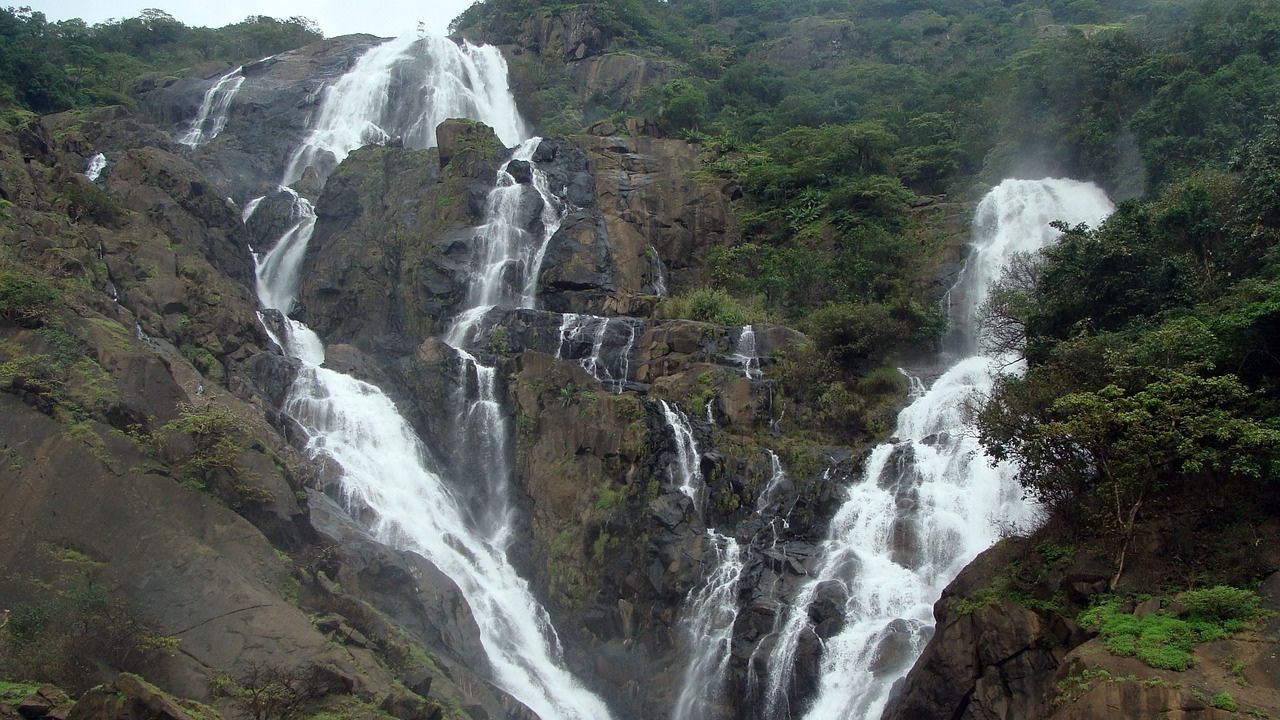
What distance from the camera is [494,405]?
31.8 meters

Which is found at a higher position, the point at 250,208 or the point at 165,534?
the point at 250,208

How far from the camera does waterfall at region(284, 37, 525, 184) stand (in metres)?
53.2

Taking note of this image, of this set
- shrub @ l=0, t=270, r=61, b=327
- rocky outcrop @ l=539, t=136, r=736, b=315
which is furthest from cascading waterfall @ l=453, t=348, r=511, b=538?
shrub @ l=0, t=270, r=61, b=327

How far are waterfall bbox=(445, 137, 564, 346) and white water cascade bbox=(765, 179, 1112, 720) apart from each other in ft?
56.2

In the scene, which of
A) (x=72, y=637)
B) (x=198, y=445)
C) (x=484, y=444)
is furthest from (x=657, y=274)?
(x=72, y=637)

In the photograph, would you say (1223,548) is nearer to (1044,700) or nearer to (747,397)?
(1044,700)

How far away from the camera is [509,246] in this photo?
40094mm

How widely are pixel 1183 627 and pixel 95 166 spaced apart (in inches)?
1845

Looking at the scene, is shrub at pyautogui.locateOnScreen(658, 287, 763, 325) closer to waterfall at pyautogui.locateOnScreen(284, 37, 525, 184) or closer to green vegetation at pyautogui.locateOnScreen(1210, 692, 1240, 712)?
green vegetation at pyautogui.locateOnScreen(1210, 692, 1240, 712)

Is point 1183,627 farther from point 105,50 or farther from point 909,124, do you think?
point 105,50

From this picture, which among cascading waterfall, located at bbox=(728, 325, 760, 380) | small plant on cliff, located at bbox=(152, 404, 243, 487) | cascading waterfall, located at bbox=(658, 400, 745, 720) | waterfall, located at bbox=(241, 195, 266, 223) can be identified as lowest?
cascading waterfall, located at bbox=(658, 400, 745, 720)

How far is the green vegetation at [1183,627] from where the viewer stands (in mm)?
13609

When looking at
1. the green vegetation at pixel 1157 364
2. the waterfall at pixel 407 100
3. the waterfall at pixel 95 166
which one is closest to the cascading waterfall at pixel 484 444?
the green vegetation at pixel 1157 364

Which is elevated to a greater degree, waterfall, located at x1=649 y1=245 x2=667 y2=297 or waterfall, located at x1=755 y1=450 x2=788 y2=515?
waterfall, located at x1=649 y1=245 x2=667 y2=297
